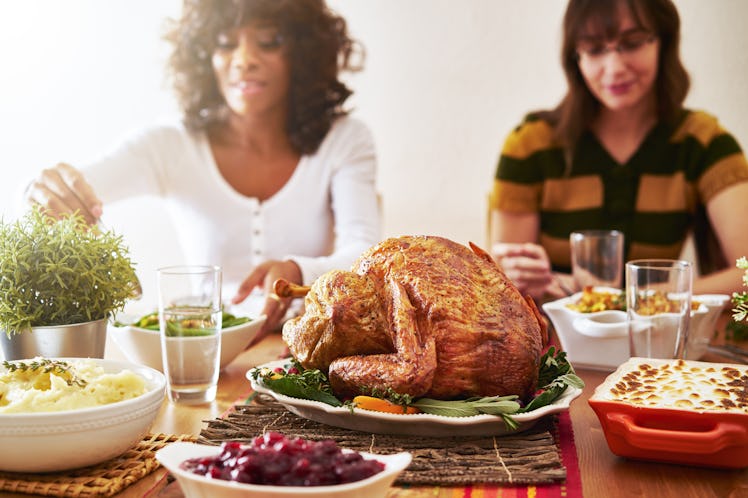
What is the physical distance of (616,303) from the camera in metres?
1.91

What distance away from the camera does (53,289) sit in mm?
1438

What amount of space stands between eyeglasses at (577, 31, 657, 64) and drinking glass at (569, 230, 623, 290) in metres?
1.03

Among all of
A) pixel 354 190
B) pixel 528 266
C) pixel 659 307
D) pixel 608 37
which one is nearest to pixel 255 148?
pixel 354 190

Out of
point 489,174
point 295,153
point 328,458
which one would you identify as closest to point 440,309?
point 328,458

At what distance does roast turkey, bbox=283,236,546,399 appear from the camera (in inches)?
50.9

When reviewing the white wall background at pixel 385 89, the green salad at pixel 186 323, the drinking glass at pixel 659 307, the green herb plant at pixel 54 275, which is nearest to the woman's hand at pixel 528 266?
the drinking glass at pixel 659 307

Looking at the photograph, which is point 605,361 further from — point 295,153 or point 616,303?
point 295,153

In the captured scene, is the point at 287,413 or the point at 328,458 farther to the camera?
the point at 287,413

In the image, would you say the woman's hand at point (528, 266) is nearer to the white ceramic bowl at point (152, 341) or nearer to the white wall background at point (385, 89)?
the white ceramic bowl at point (152, 341)

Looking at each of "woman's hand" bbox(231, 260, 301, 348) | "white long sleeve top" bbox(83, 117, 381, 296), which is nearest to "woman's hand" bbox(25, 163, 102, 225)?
"woman's hand" bbox(231, 260, 301, 348)

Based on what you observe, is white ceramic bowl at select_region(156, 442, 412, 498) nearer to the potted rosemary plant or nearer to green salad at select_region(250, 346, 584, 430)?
green salad at select_region(250, 346, 584, 430)

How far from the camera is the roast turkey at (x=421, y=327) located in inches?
50.9

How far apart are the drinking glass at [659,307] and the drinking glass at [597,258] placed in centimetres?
51

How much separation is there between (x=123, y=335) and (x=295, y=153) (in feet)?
5.47
